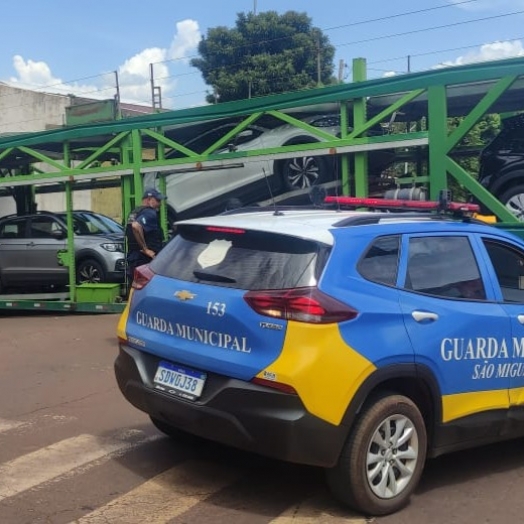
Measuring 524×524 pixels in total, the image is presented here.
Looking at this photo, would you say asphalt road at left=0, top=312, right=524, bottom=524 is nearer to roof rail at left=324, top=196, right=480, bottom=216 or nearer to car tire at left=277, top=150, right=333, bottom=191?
roof rail at left=324, top=196, right=480, bottom=216

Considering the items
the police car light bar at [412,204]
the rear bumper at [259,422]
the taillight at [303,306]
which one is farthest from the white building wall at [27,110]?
the taillight at [303,306]

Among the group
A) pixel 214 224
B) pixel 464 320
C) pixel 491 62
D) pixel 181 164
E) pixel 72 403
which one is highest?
pixel 491 62

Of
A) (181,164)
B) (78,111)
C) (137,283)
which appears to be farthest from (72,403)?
(78,111)

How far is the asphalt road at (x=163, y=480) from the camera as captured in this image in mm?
3996

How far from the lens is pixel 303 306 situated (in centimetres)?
371

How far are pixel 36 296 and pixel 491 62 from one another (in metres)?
8.53

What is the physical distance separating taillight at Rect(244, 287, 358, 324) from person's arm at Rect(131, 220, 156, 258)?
228 inches

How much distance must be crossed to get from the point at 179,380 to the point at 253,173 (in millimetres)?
6916

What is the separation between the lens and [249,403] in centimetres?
378

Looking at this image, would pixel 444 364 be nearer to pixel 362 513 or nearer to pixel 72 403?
pixel 362 513

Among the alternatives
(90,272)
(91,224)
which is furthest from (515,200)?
(91,224)

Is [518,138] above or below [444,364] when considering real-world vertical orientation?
above

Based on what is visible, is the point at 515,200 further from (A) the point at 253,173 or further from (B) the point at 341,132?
(A) the point at 253,173

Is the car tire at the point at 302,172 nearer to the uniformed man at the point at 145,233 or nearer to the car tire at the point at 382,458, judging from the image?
the uniformed man at the point at 145,233
